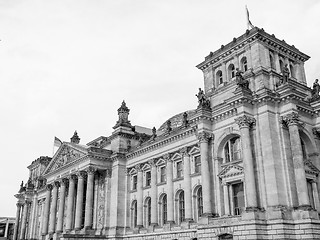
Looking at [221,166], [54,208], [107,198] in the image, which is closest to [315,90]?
[221,166]

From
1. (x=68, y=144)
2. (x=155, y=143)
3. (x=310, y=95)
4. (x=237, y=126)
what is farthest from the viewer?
(x=68, y=144)

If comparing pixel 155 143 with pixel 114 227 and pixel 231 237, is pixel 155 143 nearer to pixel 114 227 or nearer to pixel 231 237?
pixel 114 227

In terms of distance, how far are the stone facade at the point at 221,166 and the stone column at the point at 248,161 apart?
0.08 m

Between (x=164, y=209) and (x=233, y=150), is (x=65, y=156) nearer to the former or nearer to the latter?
(x=164, y=209)

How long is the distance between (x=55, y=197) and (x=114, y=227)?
44.4 feet

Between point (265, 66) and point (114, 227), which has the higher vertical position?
point (265, 66)

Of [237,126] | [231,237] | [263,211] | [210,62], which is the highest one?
[210,62]

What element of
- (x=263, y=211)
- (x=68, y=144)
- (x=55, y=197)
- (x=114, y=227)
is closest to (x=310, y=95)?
(x=263, y=211)

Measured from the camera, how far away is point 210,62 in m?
39.8

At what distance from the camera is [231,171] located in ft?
106

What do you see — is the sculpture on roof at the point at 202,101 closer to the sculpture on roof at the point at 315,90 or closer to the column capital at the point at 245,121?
the column capital at the point at 245,121

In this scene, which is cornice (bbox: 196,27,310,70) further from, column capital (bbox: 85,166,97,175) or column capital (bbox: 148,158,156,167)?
column capital (bbox: 85,166,97,175)

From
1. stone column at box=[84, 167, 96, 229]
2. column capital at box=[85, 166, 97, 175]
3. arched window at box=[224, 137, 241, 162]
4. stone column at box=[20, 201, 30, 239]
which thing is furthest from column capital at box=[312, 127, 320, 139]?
stone column at box=[20, 201, 30, 239]

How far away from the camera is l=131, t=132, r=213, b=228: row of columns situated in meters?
32.4
